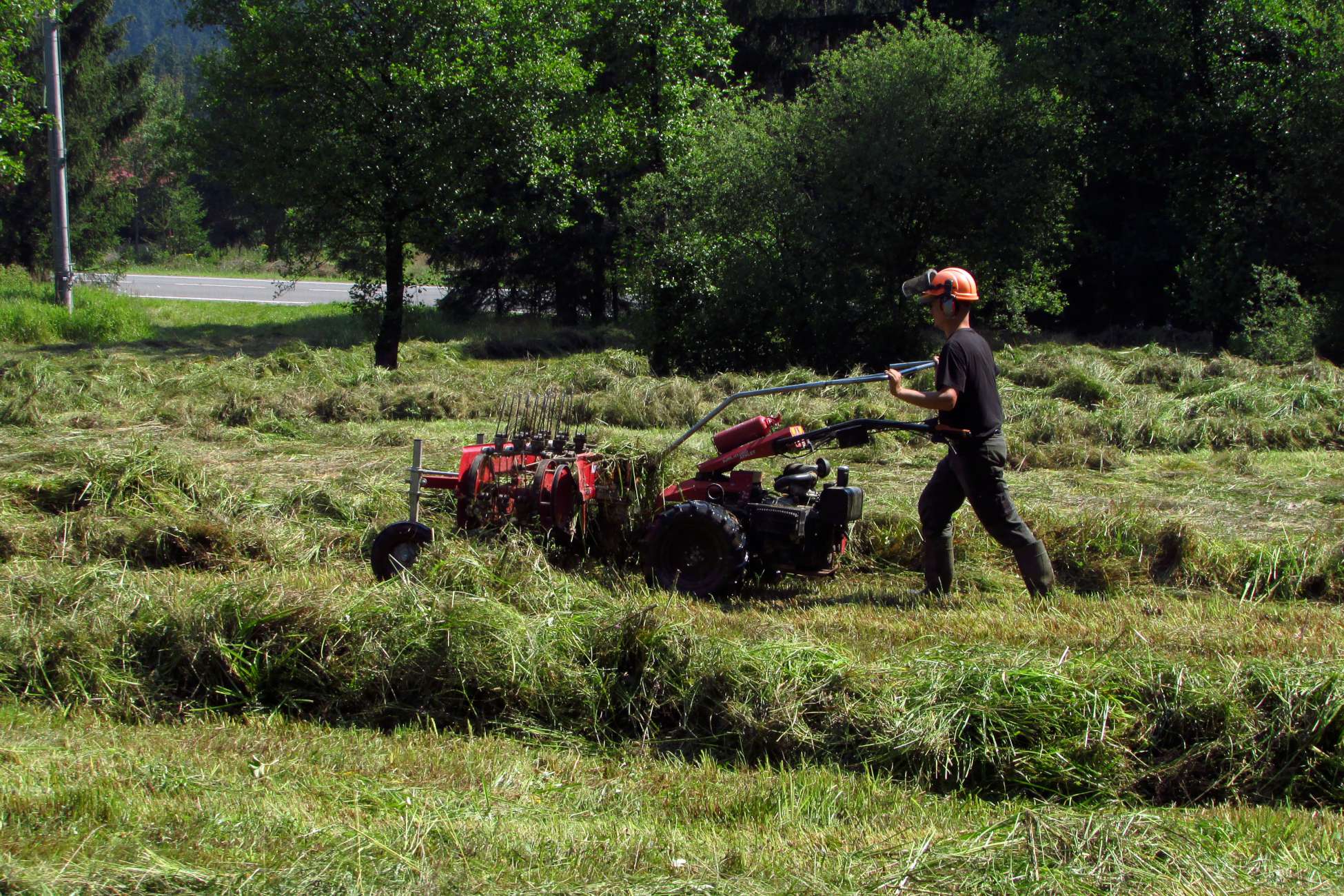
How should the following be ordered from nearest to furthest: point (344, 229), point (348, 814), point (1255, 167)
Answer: point (348, 814)
point (344, 229)
point (1255, 167)

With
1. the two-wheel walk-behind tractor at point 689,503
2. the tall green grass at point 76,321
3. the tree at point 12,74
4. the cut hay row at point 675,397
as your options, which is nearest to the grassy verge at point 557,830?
the two-wheel walk-behind tractor at point 689,503

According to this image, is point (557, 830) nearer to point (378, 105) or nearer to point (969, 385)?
point (969, 385)

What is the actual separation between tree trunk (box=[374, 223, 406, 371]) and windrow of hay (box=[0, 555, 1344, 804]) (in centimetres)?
1332

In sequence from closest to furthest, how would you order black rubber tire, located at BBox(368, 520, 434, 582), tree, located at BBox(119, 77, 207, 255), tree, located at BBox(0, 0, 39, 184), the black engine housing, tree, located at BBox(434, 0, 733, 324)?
1. the black engine housing
2. black rubber tire, located at BBox(368, 520, 434, 582)
3. tree, located at BBox(0, 0, 39, 184)
4. tree, located at BBox(434, 0, 733, 324)
5. tree, located at BBox(119, 77, 207, 255)

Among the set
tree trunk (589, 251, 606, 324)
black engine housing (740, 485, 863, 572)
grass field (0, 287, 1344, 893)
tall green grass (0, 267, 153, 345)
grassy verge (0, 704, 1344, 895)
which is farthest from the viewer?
tree trunk (589, 251, 606, 324)

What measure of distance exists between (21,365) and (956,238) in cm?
1524

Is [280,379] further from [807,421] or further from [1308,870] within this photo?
[1308,870]

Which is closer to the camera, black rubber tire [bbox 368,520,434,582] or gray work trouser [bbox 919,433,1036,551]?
gray work trouser [bbox 919,433,1036,551]

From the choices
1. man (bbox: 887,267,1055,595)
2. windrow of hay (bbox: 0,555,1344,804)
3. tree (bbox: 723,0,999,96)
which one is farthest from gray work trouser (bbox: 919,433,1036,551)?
tree (bbox: 723,0,999,96)

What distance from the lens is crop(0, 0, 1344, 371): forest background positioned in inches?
691

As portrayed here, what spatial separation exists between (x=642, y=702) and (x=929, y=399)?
2.32 metres

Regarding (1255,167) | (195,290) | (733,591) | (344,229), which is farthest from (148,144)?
(733,591)

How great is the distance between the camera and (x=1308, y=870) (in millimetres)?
3682

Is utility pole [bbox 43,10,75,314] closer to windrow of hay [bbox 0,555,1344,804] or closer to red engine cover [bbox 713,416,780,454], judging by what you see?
windrow of hay [bbox 0,555,1344,804]
